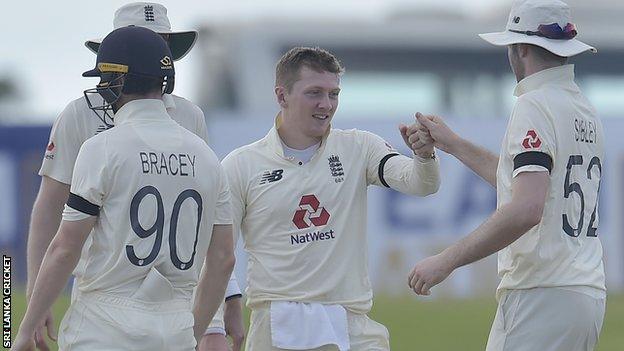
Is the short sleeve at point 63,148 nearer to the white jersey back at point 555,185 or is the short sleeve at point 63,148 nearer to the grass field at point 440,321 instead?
the white jersey back at point 555,185

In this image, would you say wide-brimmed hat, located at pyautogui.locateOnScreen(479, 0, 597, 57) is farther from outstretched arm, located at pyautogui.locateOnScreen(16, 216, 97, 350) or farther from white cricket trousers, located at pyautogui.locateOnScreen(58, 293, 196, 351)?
outstretched arm, located at pyautogui.locateOnScreen(16, 216, 97, 350)

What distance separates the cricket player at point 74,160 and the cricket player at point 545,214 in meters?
1.32

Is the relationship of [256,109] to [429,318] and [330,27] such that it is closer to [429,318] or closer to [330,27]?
[330,27]

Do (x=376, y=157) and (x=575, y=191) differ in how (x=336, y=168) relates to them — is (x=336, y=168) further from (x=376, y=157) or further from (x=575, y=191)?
(x=575, y=191)

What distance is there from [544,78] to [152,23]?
1956mm

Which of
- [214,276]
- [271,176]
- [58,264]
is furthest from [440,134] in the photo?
[58,264]

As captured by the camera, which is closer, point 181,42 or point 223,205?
point 223,205

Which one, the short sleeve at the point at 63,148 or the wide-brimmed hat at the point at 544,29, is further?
the short sleeve at the point at 63,148

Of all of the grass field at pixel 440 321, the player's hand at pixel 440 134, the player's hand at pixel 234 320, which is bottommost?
the grass field at pixel 440 321

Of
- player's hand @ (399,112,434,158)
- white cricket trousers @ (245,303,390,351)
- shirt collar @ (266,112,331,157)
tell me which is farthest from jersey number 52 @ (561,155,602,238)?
shirt collar @ (266,112,331,157)

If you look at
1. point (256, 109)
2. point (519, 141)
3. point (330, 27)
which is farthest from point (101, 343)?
point (330, 27)

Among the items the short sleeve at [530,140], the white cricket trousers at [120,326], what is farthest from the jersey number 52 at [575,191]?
the white cricket trousers at [120,326]

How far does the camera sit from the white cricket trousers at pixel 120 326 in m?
5.70

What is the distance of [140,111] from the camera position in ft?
19.3
